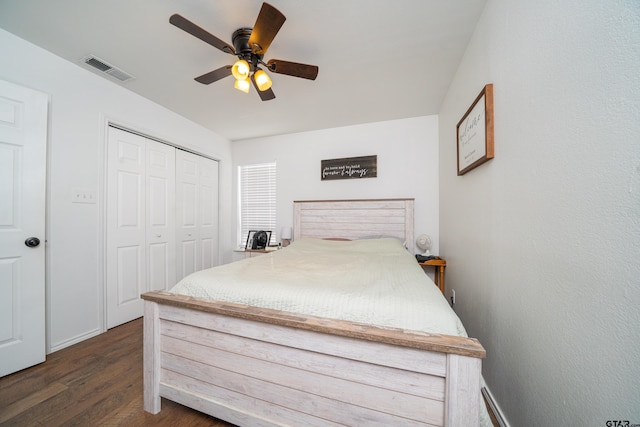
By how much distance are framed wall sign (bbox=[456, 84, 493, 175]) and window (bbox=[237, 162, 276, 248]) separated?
8.55 feet

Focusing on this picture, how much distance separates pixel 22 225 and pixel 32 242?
0.44 feet

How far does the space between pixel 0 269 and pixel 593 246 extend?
10.3 ft

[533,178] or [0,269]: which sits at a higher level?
[533,178]

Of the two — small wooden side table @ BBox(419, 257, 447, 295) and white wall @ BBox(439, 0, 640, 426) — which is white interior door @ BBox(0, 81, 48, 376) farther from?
small wooden side table @ BBox(419, 257, 447, 295)

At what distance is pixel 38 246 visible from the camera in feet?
5.46

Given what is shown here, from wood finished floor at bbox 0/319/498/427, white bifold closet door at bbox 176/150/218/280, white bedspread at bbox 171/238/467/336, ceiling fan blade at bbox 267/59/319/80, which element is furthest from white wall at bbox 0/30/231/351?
ceiling fan blade at bbox 267/59/319/80

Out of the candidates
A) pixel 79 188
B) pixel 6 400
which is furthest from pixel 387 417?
pixel 79 188

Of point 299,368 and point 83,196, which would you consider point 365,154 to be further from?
point 83,196

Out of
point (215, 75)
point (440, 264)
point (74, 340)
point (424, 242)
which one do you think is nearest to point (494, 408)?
point (440, 264)

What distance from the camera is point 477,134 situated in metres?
1.44

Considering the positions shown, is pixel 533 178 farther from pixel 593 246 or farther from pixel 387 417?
pixel 387 417

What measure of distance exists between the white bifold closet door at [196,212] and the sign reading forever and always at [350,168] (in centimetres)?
178

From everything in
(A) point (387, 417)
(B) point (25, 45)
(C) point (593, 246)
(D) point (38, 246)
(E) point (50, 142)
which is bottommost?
(A) point (387, 417)

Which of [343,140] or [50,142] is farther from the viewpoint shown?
[343,140]
